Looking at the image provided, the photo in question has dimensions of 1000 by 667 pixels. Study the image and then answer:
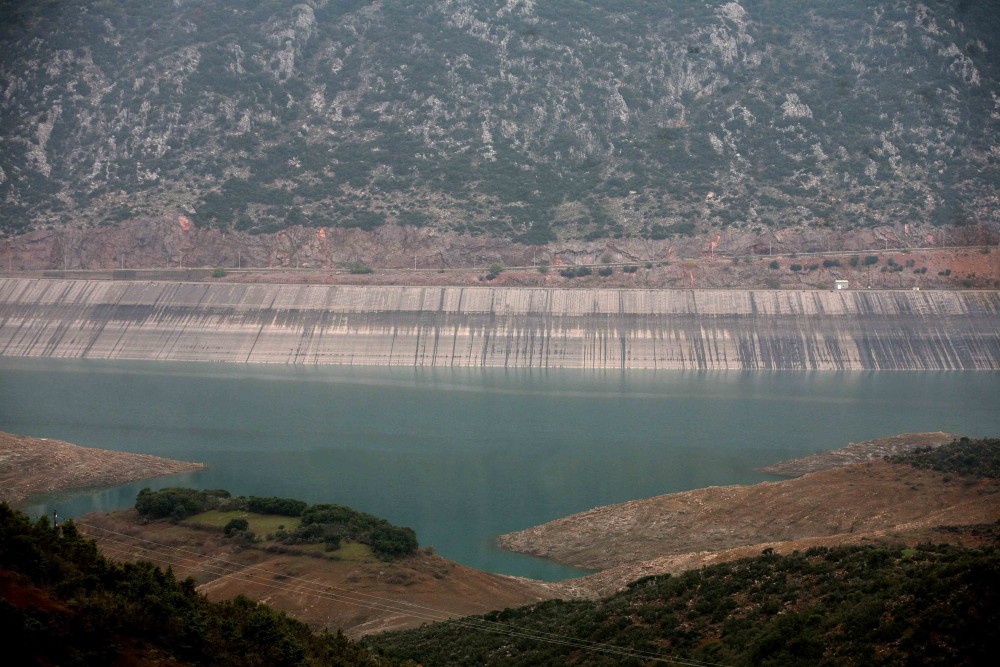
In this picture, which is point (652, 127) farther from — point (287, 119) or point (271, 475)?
point (271, 475)

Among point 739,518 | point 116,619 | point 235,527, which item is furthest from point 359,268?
point 116,619

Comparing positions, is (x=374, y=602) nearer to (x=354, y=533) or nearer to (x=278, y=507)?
(x=354, y=533)

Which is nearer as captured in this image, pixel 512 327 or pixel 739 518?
pixel 739 518

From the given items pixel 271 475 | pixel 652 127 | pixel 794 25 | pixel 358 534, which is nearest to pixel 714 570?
pixel 358 534

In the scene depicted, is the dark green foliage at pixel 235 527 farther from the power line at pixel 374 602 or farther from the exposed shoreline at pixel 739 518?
the exposed shoreline at pixel 739 518

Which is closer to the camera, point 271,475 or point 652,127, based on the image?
point 271,475

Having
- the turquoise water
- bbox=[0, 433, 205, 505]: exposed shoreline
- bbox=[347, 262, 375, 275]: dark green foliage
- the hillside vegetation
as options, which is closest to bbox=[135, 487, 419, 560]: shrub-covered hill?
the turquoise water
